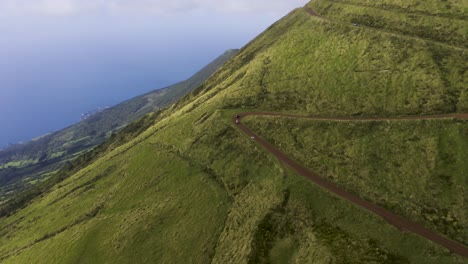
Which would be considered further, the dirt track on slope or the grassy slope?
the grassy slope

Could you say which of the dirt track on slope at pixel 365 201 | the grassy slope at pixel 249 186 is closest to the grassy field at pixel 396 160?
the dirt track on slope at pixel 365 201

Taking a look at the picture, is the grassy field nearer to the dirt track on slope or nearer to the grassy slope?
the dirt track on slope

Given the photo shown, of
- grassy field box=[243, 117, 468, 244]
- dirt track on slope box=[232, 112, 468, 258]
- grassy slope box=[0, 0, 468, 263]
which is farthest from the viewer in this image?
grassy slope box=[0, 0, 468, 263]

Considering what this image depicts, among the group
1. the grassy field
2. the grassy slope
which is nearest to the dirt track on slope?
the grassy field

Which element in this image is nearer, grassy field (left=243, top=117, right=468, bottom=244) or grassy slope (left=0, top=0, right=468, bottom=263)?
grassy field (left=243, top=117, right=468, bottom=244)

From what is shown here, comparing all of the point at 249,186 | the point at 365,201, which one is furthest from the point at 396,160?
the point at 249,186

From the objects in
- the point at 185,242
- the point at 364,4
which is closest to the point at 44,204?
the point at 185,242

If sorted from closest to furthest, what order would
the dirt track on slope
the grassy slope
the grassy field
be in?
the dirt track on slope < the grassy field < the grassy slope

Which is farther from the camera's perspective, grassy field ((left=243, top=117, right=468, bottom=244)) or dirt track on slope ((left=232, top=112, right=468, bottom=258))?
grassy field ((left=243, top=117, right=468, bottom=244))

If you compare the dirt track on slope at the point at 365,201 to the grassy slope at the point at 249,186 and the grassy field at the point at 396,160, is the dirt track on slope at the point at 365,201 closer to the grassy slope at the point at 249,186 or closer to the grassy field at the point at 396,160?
the grassy field at the point at 396,160
